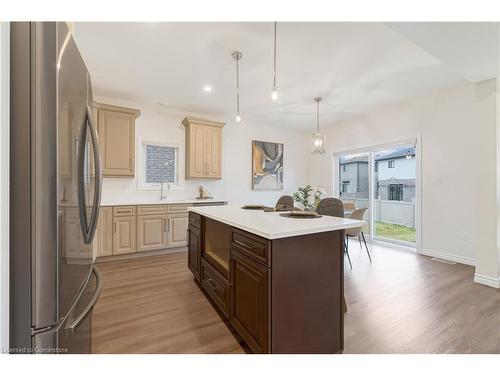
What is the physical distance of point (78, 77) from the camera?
1012 millimetres

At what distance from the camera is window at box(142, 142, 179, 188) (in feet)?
14.0

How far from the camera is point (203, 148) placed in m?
4.45

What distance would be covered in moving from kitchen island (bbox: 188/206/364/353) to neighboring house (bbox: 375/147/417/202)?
348cm

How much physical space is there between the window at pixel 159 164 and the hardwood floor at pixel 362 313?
1.72 m

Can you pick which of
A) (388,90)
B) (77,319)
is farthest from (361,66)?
(77,319)

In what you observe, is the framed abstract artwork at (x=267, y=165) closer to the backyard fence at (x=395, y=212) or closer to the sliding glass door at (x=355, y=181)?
the sliding glass door at (x=355, y=181)

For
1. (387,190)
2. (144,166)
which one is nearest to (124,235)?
(144,166)

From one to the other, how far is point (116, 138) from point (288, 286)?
3.61 m

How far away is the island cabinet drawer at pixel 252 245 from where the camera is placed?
1.32m

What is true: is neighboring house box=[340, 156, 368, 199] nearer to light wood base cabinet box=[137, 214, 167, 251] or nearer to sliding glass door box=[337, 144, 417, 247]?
sliding glass door box=[337, 144, 417, 247]

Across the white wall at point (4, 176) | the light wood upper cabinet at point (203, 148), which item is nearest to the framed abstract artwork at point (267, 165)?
the light wood upper cabinet at point (203, 148)

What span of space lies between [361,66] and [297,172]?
3.46 m

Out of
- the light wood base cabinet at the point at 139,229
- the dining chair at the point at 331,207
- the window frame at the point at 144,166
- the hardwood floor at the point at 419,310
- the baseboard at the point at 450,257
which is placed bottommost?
the hardwood floor at the point at 419,310

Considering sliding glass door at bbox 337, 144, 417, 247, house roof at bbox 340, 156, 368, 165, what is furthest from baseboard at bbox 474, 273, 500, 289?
house roof at bbox 340, 156, 368, 165
